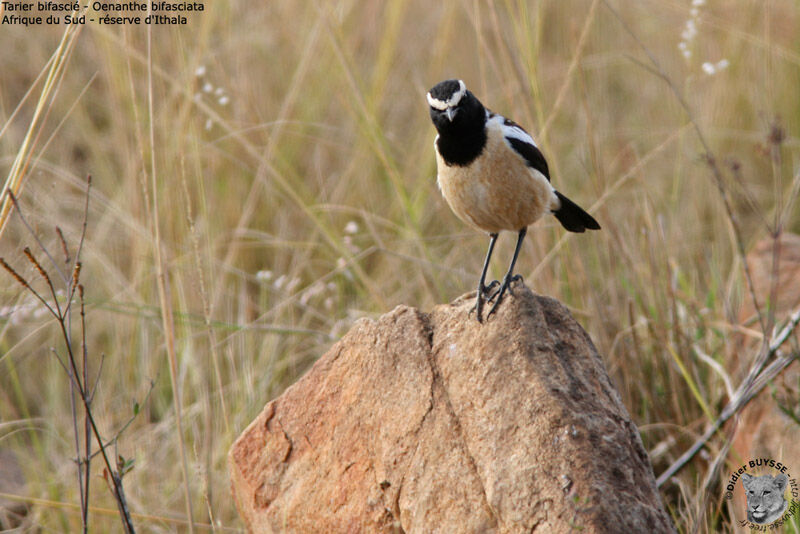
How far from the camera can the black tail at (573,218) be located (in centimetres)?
388

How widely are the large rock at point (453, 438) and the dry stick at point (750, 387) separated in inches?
45.2

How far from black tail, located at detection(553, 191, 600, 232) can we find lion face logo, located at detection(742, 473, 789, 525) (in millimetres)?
1290

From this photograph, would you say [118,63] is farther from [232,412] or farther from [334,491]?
[334,491]

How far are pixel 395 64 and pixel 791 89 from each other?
326 cm

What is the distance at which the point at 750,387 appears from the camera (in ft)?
12.1

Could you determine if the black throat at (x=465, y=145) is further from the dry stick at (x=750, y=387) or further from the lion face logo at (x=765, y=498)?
the lion face logo at (x=765, y=498)

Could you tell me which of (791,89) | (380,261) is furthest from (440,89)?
(791,89)

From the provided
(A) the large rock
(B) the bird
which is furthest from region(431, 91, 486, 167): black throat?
(A) the large rock

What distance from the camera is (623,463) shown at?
2576 millimetres

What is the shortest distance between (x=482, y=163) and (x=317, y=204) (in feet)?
7.85

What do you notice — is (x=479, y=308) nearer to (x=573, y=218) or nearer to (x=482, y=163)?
(x=482, y=163)

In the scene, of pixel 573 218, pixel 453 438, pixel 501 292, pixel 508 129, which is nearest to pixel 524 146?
pixel 508 129

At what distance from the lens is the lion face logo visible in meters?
3.07

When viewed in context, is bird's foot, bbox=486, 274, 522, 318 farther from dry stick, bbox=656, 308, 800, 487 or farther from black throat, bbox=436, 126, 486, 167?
dry stick, bbox=656, 308, 800, 487
